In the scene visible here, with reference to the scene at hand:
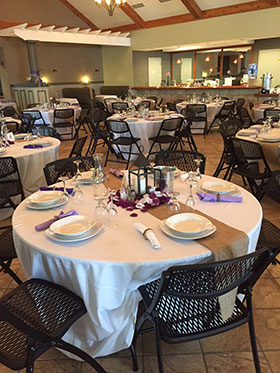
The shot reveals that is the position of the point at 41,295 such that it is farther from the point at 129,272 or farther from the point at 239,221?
the point at 239,221

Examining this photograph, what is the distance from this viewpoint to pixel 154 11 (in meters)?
11.2

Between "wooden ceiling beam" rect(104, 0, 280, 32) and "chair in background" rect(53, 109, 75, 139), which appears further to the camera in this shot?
"wooden ceiling beam" rect(104, 0, 280, 32)

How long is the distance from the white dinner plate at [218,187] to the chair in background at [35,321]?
1.12 metres

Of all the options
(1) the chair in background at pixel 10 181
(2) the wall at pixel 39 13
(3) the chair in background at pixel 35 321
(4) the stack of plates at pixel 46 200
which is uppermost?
(2) the wall at pixel 39 13

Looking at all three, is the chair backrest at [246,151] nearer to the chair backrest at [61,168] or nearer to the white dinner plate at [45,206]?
the chair backrest at [61,168]

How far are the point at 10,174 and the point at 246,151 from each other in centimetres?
264

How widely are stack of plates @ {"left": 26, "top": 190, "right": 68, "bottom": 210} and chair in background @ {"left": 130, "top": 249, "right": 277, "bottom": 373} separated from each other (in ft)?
2.67

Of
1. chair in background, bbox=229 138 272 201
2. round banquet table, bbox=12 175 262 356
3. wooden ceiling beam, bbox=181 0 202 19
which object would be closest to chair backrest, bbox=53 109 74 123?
chair in background, bbox=229 138 272 201

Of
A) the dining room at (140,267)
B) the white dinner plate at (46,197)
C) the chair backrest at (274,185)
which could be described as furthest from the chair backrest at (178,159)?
the white dinner plate at (46,197)

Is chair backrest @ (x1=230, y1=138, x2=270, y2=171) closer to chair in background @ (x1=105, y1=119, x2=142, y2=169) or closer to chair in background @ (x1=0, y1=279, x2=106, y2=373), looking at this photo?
chair in background @ (x1=105, y1=119, x2=142, y2=169)

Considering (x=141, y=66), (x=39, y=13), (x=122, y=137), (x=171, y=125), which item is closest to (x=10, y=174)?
(x=122, y=137)

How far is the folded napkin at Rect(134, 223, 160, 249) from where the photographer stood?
1485 mm

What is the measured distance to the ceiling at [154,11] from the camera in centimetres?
955

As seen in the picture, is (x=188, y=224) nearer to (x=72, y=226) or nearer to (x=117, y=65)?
(x=72, y=226)
